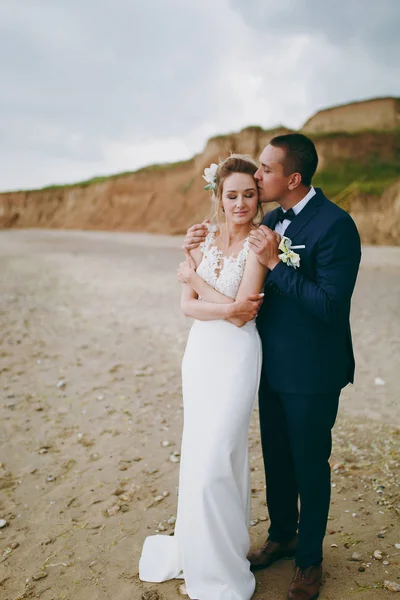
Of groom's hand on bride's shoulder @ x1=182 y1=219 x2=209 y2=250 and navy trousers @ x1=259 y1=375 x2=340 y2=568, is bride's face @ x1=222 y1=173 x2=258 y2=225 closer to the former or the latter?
groom's hand on bride's shoulder @ x1=182 y1=219 x2=209 y2=250

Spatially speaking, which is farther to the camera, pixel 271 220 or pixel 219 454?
pixel 271 220

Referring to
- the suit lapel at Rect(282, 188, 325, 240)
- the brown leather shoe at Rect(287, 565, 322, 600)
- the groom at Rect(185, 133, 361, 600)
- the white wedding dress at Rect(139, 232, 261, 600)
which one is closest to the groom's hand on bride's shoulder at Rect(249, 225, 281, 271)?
the groom at Rect(185, 133, 361, 600)

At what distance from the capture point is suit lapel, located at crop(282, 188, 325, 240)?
112 inches

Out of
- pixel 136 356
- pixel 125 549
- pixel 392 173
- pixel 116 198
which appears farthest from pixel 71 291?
pixel 116 198

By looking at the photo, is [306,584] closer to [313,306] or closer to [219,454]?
[219,454]

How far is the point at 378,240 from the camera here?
26406 millimetres

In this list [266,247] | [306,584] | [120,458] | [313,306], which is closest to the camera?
[313,306]

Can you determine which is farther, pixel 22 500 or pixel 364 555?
pixel 22 500

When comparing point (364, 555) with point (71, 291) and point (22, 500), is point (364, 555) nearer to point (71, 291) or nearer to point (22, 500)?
point (22, 500)

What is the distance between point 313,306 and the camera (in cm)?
266

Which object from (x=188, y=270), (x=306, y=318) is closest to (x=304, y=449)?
(x=306, y=318)

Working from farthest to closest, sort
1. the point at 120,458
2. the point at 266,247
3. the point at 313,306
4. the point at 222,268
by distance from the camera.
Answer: the point at 120,458
the point at 222,268
the point at 266,247
the point at 313,306

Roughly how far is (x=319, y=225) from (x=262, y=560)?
239cm

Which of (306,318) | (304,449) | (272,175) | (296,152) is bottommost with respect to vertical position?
(304,449)
